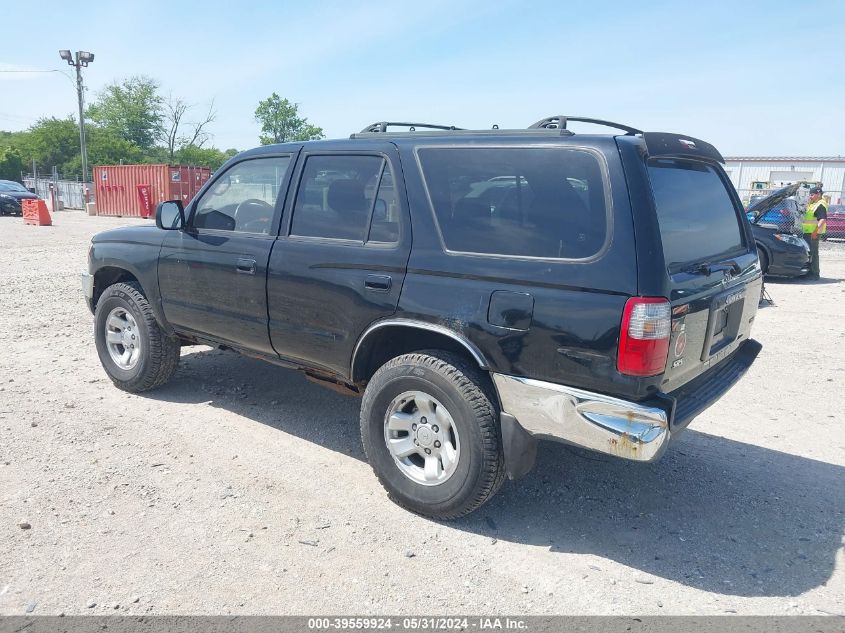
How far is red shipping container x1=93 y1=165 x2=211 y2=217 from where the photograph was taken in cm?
2864

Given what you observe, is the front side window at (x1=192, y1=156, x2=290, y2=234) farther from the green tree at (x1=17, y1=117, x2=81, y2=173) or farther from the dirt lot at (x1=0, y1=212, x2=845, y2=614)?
the green tree at (x1=17, y1=117, x2=81, y2=173)

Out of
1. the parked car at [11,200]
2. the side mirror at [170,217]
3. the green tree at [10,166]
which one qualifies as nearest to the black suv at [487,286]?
the side mirror at [170,217]

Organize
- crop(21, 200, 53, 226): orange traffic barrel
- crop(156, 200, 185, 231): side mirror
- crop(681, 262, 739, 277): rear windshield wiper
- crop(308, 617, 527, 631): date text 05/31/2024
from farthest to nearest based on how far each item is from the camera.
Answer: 1. crop(21, 200, 53, 226): orange traffic barrel
2. crop(156, 200, 185, 231): side mirror
3. crop(681, 262, 739, 277): rear windshield wiper
4. crop(308, 617, 527, 631): date text 05/31/2024

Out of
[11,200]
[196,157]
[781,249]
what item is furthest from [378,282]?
[196,157]

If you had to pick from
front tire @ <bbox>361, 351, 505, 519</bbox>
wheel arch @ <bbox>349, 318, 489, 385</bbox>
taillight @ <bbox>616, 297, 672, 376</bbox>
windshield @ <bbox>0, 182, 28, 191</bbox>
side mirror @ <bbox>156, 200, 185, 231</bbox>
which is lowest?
front tire @ <bbox>361, 351, 505, 519</bbox>

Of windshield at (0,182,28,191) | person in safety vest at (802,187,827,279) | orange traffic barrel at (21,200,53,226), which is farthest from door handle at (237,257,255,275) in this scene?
windshield at (0,182,28,191)

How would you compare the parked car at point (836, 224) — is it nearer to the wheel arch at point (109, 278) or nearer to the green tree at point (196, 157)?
the wheel arch at point (109, 278)

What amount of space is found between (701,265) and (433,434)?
160cm

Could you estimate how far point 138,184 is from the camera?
2958cm

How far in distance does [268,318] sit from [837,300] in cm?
990

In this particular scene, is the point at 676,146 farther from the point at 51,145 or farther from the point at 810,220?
the point at 51,145

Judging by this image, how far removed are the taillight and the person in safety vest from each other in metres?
11.6

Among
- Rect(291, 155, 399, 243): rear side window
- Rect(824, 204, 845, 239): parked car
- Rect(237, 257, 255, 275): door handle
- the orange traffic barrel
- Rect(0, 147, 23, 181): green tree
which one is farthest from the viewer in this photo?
Rect(0, 147, 23, 181): green tree

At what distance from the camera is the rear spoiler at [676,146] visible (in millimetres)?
3020
